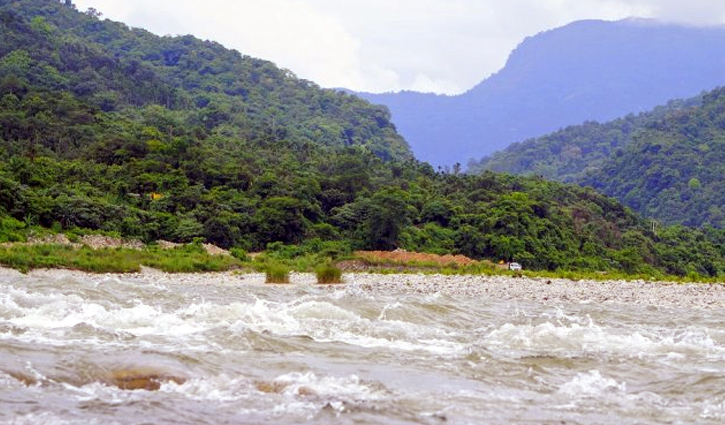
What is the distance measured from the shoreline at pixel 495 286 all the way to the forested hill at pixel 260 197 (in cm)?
828

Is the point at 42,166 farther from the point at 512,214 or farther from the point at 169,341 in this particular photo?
the point at 169,341

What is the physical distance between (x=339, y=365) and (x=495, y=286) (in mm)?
17377

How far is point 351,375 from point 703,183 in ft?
289

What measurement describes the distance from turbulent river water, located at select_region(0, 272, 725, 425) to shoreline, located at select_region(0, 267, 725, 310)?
5520 millimetres

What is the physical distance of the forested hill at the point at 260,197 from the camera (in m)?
40.7

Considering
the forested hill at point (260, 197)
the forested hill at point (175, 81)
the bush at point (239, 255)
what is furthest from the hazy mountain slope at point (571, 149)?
the bush at point (239, 255)

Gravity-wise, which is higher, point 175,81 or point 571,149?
point 175,81

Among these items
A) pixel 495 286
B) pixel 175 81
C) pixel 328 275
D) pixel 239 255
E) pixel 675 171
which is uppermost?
pixel 175 81

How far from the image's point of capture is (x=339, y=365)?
10250 mm

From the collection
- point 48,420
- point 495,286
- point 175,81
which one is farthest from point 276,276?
point 175,81

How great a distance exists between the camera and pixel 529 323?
16.1m

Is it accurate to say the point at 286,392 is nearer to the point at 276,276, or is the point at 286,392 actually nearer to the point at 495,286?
the point at 276,276

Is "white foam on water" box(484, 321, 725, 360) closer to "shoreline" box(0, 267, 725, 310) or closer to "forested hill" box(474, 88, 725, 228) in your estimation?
"shoreline" box(0, 267, 725, 310)

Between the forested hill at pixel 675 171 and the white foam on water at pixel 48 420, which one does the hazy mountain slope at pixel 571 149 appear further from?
the white foam on water at pixel 48 420
